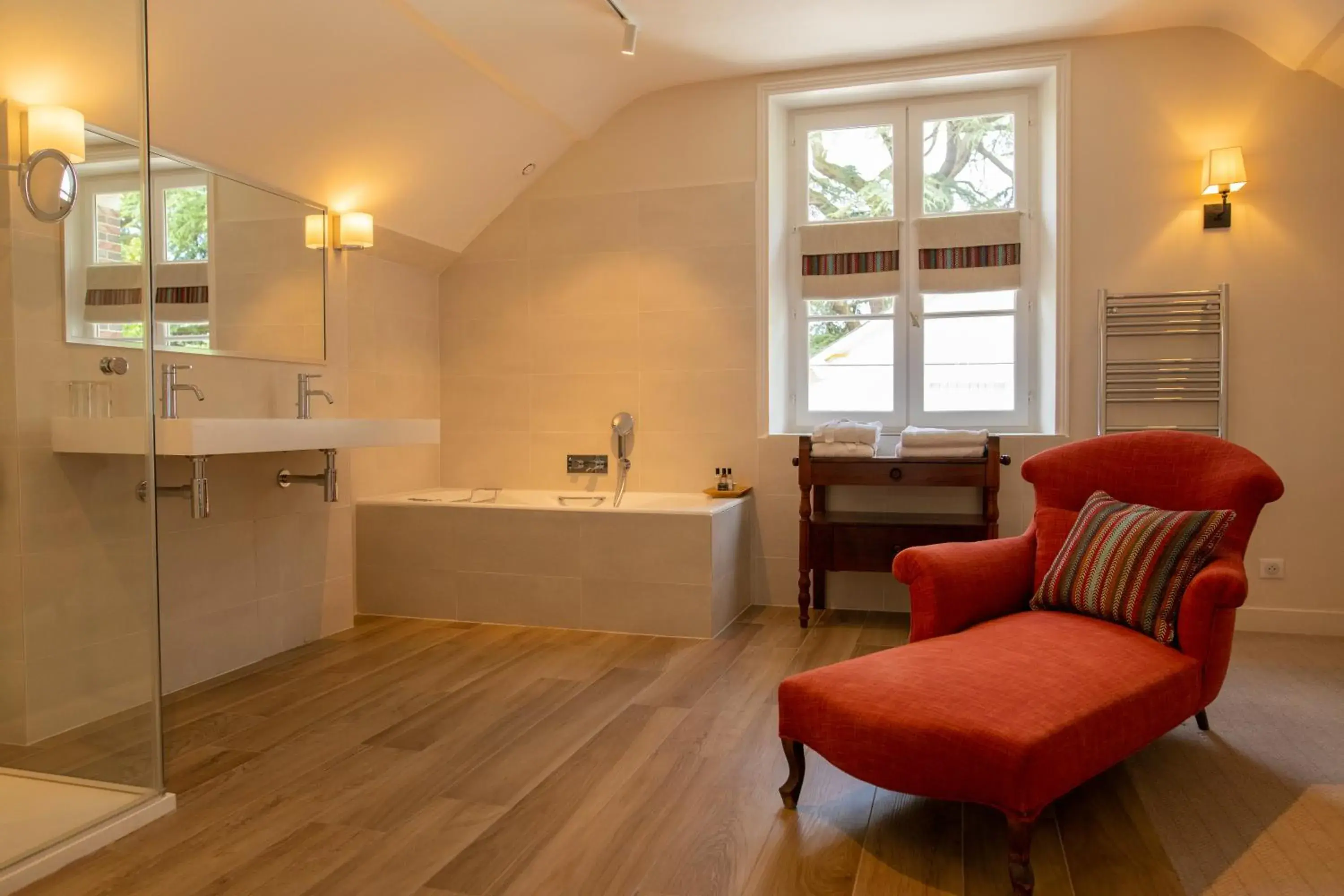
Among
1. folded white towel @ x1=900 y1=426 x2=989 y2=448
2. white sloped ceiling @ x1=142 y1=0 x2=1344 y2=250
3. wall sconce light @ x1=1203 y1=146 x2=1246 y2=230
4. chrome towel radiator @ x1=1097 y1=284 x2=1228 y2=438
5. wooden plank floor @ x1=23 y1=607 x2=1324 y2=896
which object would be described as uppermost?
white sloped ceiling @ x1=142 y1=0 x2=1344 y2=250

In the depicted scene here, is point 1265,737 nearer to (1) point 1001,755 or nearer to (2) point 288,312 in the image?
(1) point 1001,755

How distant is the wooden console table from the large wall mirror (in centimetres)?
219

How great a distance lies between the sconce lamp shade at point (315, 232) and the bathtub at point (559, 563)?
Result: 116 cm

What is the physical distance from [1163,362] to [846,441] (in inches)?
54.2

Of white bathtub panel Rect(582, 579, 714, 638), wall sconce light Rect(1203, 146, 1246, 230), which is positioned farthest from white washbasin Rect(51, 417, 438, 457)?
wall sconce light Rect(1203, 146, 1246, 230)

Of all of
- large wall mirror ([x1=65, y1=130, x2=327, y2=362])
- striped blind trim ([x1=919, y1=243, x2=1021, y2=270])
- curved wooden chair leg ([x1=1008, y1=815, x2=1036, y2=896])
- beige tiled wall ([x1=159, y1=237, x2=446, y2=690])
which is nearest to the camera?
curved wooden chair leg ([x1=1008, y1=815, x2=1036, y2=896])

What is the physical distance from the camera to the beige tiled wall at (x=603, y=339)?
14.6ft

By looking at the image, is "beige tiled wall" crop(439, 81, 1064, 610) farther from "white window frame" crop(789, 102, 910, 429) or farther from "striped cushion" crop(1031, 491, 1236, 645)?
"striped cushion" crop(1031, 491, 1236, 645)

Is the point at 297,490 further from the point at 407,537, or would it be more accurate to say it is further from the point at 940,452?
the point at 940,452

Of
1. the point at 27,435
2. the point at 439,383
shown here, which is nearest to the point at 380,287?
the point at 439,383

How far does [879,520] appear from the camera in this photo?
408 cm

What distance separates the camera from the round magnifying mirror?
2084 mm

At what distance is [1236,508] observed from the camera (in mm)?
2508

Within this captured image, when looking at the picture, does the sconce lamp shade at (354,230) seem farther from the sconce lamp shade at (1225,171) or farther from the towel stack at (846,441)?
the sconce lamp shade at (1225,171)
